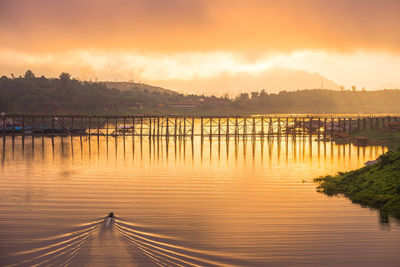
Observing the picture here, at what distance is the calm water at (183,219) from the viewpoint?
14570 mm

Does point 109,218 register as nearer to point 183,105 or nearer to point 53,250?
point 53,250

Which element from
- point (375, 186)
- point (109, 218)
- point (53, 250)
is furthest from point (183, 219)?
point (375, 186)

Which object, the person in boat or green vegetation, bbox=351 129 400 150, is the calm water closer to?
the person in boat

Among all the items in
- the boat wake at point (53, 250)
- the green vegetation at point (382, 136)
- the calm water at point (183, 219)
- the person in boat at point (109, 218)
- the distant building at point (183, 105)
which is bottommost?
the calm water at point (183, 219)

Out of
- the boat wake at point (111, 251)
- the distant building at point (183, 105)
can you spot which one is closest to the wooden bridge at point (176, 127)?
the boat wake at point (111, 251)

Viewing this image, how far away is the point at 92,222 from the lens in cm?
1877

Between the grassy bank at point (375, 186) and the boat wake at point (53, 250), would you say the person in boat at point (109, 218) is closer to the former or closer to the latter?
the boat wake at point (53, 250)

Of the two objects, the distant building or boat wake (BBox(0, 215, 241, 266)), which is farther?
the distant building

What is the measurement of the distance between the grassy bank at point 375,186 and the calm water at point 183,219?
1.01m

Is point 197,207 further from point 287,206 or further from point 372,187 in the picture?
point 372,187

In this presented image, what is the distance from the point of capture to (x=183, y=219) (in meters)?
19.9

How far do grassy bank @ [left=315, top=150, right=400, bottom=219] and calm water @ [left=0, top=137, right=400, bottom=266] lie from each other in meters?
1.01

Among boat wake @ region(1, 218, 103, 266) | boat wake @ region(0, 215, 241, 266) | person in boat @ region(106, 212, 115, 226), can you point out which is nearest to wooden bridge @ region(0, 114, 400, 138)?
person in boat @ region(106, 212, 115, 226)

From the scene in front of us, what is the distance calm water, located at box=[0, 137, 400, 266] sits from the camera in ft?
47.8
